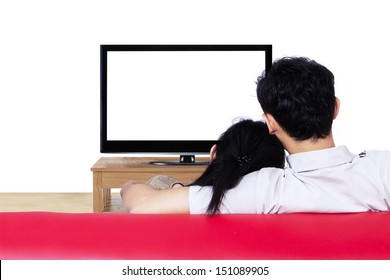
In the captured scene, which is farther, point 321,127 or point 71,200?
point 71,200

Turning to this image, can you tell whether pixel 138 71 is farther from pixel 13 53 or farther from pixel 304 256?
pixel 304 256

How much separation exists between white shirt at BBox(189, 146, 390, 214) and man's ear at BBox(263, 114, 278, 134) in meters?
0.08

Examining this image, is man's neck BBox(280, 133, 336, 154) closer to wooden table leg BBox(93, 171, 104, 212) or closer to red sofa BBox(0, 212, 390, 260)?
red sofa BBox(0, 212, 390, 260)

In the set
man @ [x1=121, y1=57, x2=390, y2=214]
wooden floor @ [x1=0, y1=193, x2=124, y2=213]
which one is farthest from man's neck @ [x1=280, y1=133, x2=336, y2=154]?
wooden floor @ [x1=0, y1=193, x2=124, y2=213]

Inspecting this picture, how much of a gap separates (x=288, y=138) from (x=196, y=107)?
3.06m

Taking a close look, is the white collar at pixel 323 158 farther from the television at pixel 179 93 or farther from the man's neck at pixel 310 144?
the television at pixel 179 93

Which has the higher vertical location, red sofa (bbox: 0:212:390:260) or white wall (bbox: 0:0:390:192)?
white wall (bbox: 0:0:390:192)

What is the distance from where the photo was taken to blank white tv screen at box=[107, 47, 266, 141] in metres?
4.93

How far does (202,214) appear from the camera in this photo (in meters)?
1.72

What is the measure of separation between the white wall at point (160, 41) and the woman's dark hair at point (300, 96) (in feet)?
13.9

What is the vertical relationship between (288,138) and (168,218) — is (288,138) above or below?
above

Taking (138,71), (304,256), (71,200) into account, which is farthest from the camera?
(71,200)

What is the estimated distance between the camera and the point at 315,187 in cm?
185
